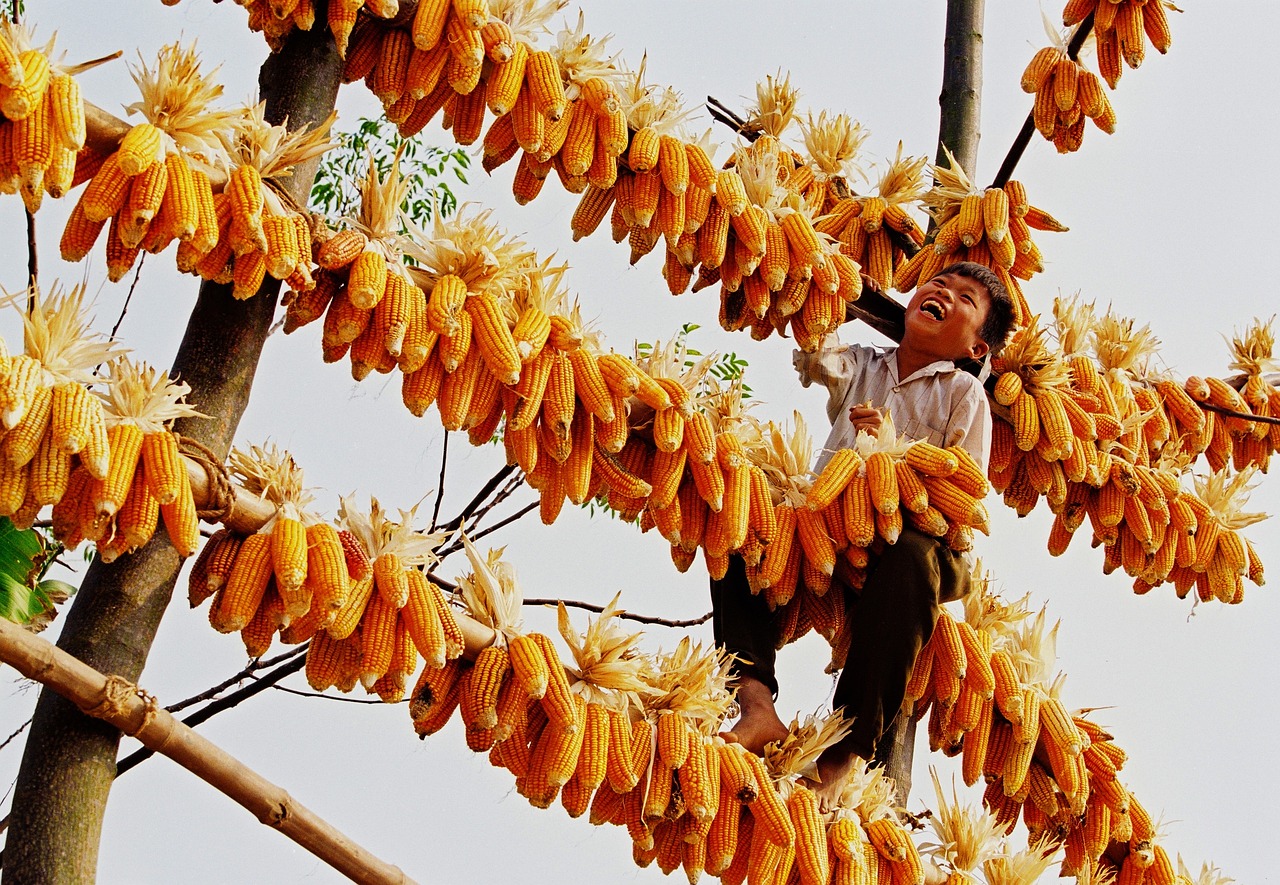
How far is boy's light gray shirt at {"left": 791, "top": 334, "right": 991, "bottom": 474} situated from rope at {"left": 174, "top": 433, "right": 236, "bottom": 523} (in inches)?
111

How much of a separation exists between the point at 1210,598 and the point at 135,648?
5.57 metres

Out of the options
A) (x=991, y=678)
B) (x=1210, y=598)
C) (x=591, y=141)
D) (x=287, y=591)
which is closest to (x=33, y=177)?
(x=287, y=591)

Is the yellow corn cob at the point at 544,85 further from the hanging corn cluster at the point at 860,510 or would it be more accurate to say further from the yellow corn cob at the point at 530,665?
the yellow corn cob at the point at 530,665

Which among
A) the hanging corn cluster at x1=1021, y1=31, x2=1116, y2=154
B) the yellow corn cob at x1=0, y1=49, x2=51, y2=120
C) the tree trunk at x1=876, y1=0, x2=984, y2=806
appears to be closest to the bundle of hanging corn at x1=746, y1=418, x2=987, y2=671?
the hanging corn cluster at x1=1021, y1=31, x2=1116, y2=154

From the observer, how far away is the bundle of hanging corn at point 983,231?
8.25 metres

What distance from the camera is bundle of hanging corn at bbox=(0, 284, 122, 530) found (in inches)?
192

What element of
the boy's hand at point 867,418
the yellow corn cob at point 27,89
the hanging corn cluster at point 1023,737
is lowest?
the hanging corn cluster at point 1023,737

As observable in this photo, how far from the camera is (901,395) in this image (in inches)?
291

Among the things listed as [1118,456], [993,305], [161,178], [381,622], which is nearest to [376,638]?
[381,622]

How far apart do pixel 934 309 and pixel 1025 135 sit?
1507mm

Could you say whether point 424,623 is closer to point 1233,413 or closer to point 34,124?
point 34,124

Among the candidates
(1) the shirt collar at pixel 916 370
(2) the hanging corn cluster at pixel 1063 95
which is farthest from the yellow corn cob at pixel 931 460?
(2) the hanging corn cluster at pixel 1063 95

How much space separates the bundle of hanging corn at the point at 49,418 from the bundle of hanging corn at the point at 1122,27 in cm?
544

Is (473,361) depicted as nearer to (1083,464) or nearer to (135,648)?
(135,648)
